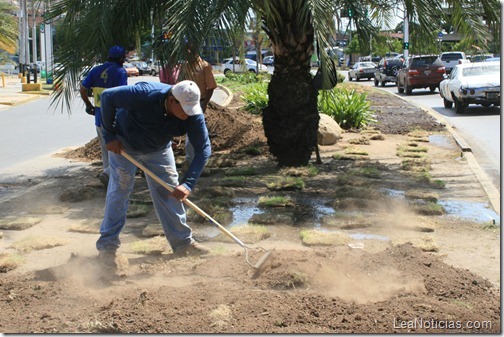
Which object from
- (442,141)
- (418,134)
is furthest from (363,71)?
(442,141)

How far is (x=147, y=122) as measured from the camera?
5953 millimetres

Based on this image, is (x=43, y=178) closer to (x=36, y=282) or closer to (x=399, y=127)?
(x=36, y=282)

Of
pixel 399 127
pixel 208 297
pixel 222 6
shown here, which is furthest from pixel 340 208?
pixel 399 127

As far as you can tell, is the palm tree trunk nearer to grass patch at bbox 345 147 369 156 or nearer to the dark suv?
grass patch at bbox 345 147 369 156

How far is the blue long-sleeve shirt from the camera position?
5.83m

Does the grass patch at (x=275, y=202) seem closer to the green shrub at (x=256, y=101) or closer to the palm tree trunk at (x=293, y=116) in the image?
the palm tree trunk at (x=293, y=116)

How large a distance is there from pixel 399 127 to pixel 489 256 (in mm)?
11102

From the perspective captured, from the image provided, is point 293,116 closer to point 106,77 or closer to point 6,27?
point 106,77

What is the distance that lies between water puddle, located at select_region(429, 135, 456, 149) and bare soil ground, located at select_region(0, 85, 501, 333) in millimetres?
3247

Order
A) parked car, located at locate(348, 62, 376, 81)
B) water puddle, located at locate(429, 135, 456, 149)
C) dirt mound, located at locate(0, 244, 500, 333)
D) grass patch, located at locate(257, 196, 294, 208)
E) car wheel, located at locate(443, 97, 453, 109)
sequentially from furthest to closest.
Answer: parked car, located at locate(348, 62, 376, 81) → car wheel, located at locate(443, 97, 453, 109) → water puddle, located at locate(429, 135, 456, 149) → grass patch, located at locate(257, 196, 294, 208) → dirt mound, located at locate(0, 244, 500, 333)

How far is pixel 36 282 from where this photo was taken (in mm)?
5691

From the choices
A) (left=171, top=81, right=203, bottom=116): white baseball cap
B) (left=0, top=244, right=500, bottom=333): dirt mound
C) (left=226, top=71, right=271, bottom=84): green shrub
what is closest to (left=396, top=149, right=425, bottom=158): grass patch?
(left=0, top=244, right=500, bottom=333): dirt mound

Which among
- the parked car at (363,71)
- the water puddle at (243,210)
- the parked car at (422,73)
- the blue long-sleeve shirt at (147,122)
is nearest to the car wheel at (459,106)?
the parked car at (422,73)

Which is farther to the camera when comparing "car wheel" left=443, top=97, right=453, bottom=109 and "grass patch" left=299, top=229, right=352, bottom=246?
"car wheel" left=443, top=97, right=453, bottom=109
